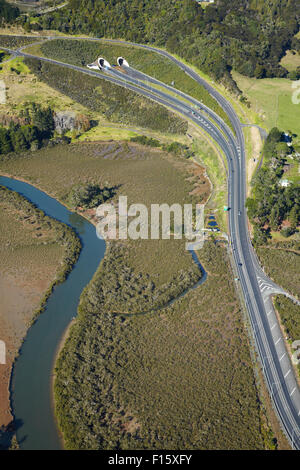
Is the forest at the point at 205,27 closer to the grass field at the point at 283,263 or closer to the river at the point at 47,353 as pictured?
the grass field at the point at 283,263

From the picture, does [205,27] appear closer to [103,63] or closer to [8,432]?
[103,63]

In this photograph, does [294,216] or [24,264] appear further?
[294,216]

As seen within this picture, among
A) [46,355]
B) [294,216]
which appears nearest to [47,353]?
[46,355]

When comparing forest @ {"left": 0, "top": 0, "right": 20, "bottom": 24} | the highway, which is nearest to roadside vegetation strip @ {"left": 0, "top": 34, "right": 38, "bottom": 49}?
forest @ {"left": 0, "top": 0, "right": 20, "bottom": 24}

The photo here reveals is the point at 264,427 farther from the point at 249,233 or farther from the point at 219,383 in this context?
the point at 249,233
